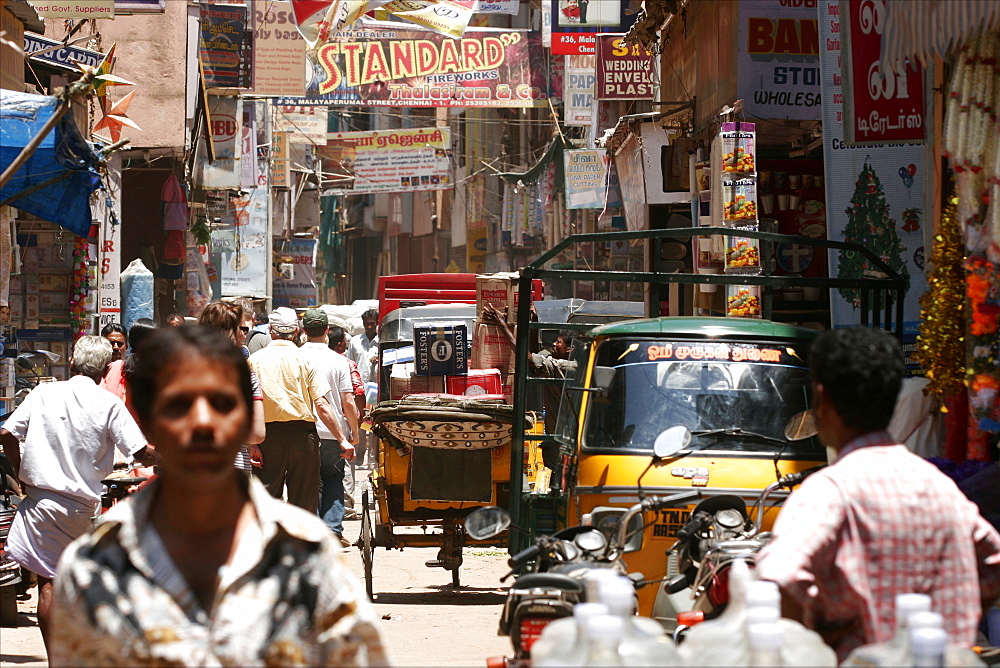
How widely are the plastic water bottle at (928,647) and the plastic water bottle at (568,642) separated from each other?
2.29ft

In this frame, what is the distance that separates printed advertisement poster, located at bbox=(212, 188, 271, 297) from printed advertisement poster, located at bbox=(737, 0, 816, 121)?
22.2 metres

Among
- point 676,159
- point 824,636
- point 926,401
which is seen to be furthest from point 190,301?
point 824,636

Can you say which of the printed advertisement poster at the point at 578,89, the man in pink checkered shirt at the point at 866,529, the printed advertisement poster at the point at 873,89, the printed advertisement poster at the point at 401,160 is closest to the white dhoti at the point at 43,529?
the man in pink checkered shirt at the point at 866,529

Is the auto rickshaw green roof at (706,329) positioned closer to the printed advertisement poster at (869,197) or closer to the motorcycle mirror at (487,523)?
the motorcycle mirror at (487,523)

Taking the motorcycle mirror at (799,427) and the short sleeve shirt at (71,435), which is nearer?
the motorcycle mirror at (799,427)

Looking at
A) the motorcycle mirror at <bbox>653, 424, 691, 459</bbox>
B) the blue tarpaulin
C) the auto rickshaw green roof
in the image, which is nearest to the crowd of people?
the motorcycle mirror at <bbox>653, 424, 691, 459</bbox>

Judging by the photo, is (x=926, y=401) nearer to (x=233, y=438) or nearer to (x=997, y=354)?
(x=997, y=354)

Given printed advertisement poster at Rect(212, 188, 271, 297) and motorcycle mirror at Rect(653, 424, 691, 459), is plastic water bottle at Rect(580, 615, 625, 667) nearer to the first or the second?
motorcycle mirror at Rect(653, 424, 691, 459)

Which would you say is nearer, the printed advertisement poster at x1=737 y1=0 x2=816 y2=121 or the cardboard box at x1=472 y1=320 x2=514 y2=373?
the printed advertisement poster at x1=737 y1=0 x2=816 y2=121

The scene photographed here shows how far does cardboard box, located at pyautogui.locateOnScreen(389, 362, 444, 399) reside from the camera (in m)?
13.0

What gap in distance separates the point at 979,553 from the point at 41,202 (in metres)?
7.57

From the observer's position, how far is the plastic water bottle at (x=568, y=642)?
9.74 ft

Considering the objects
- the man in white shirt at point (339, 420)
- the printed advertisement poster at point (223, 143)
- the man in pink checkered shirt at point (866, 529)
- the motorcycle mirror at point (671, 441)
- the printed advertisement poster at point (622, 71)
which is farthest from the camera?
the printed advertisement poster at point (223, 143)

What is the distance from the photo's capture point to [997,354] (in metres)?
6.54
